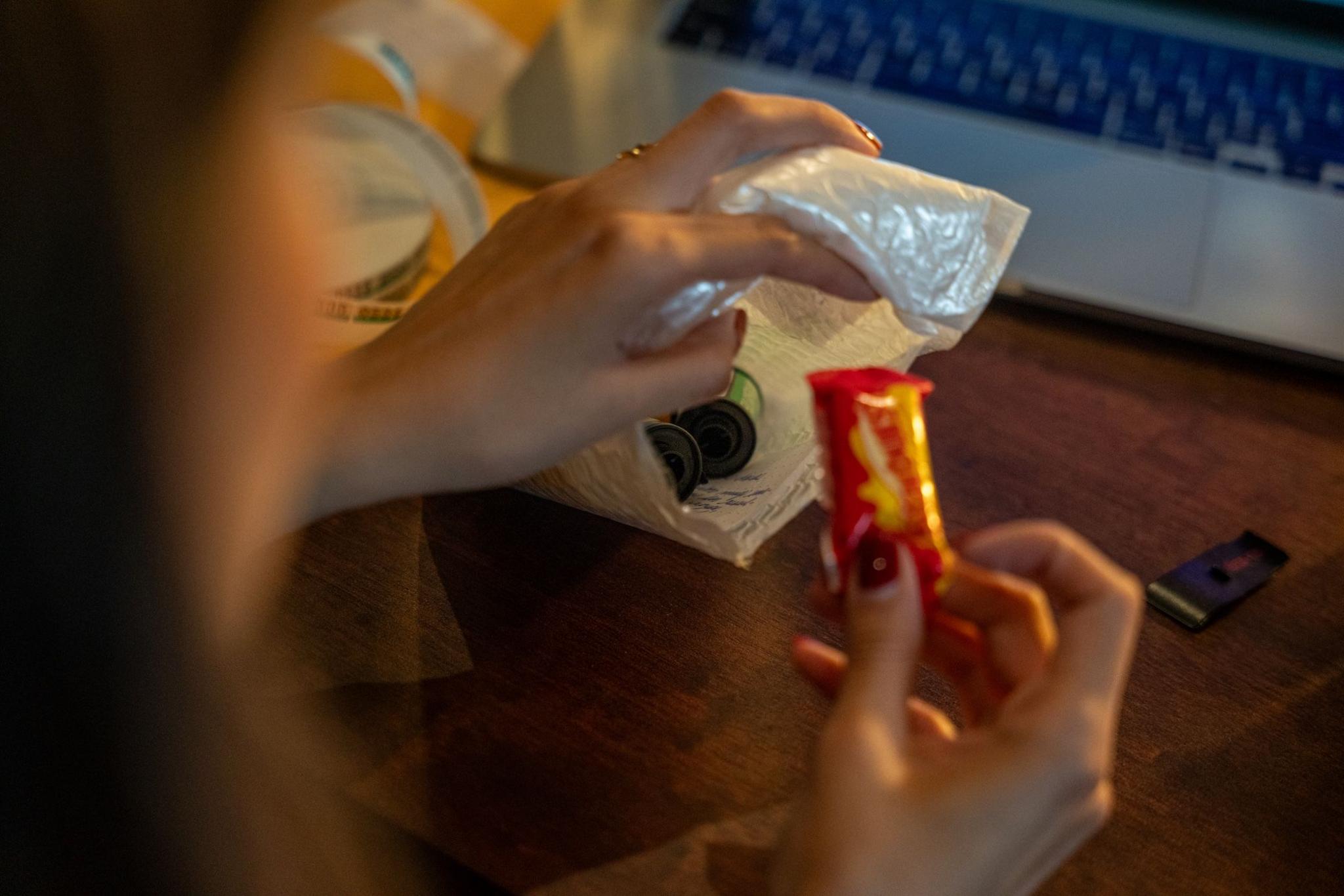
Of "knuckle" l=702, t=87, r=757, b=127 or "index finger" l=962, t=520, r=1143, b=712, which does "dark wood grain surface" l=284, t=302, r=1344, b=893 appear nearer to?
"index finger" l=962, t=520, r=1143, b=712

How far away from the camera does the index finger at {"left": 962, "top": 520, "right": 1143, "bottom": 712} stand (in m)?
0.35

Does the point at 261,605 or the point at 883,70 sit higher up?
the point at 883,70

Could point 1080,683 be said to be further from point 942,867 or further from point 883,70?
point 883,70

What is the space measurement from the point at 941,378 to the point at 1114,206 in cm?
21

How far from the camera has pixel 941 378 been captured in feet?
2.15

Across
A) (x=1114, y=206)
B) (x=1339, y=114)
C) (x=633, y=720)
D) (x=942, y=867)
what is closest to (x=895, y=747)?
(x=942, y=867)

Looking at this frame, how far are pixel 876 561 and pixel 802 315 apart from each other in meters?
0.20

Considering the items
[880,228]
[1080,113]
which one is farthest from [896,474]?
[1080,113]

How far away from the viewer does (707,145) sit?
483mm

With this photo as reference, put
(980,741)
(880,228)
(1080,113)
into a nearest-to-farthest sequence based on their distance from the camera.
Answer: (980,741) < (880,228) < (1080,113)

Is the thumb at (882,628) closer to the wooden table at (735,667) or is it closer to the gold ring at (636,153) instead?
the wooden table at (735,667)

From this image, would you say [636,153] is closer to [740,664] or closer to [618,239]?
[618,239]

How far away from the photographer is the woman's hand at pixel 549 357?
424 mm

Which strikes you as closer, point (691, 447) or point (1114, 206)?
point (691, 447)
